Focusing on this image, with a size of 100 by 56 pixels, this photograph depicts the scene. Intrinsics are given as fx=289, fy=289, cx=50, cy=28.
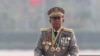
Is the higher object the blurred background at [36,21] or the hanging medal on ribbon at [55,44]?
the blurred background at [36,21]

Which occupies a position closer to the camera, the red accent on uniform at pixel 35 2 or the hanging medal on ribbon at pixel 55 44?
the hanging medal on ribbon at pixel 55 44

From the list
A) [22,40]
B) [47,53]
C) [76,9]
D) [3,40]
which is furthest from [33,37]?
[47,53]

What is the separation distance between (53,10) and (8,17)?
1.52 meters

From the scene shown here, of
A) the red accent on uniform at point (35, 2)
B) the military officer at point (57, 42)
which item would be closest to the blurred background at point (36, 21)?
the red accent on uniform at point (35, 2)

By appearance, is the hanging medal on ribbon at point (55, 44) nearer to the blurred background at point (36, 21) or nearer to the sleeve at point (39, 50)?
the sleeve at point (39, 50)

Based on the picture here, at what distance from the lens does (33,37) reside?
12.5ft

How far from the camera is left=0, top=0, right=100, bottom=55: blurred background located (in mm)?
3781

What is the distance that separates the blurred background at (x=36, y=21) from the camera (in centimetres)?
378

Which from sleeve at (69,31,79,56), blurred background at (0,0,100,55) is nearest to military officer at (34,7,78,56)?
sleeve at (69,31,79,56)

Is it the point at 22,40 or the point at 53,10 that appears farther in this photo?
the point at 22,40

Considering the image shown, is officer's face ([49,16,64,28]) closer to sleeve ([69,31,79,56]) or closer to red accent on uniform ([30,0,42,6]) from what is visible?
sleeve ([69,31,79,56])

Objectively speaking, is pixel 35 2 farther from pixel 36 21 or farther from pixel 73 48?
pixel 73 48

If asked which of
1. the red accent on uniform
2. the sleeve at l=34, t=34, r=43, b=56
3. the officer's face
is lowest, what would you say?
the sleeve at l=34, t=34, r=43, b=56

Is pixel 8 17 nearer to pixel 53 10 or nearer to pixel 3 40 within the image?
pixel 3 40
